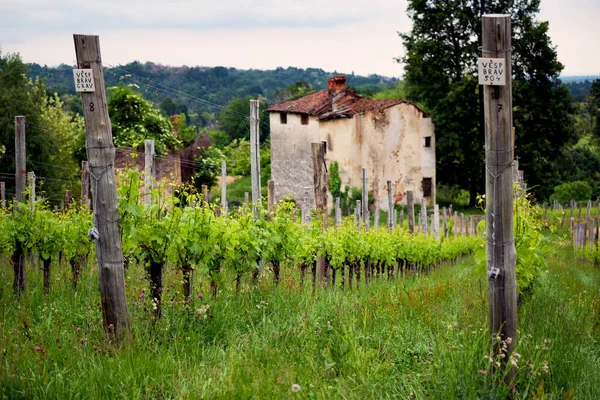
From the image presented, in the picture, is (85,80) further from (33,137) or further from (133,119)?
(133,119)

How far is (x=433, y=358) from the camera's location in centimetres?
605

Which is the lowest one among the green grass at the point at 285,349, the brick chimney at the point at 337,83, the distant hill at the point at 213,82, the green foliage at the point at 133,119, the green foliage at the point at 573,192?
the green foliage at the point at 573,192

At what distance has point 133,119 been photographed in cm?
3866

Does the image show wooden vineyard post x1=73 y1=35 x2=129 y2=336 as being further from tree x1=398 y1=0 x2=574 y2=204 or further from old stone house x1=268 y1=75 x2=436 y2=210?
tree x1=398 y1=0 x2=574 y2=204

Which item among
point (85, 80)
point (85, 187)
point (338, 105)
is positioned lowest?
point (85, 187)

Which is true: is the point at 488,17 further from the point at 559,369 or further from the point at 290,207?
the point at 290,207

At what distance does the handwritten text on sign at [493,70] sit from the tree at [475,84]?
36.9 m

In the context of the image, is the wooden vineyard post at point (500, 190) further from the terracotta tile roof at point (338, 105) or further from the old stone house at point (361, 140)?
the terracotta tile roof at point (338, 105)

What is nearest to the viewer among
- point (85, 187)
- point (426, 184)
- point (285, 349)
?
point (285, 349)

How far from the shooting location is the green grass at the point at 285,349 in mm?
5598

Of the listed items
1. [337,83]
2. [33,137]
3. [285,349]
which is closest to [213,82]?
[337,83]

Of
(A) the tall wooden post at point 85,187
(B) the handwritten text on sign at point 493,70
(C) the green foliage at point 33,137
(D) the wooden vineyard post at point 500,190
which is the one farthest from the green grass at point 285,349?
(C) the green foliage at point 33,137

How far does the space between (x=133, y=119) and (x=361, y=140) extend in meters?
12.8

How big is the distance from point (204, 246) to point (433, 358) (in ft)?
10.2
